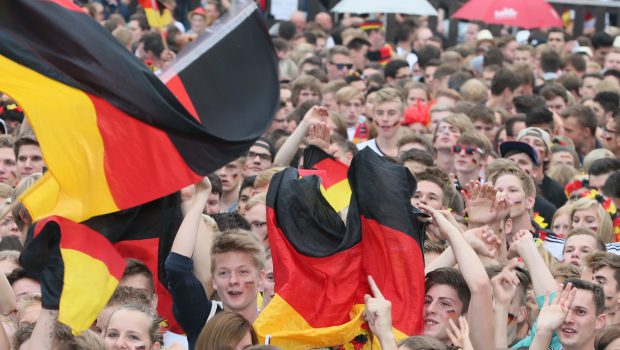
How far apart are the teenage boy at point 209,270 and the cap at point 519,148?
14.4 ft

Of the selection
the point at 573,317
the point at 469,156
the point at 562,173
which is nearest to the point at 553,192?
the point at 562,173

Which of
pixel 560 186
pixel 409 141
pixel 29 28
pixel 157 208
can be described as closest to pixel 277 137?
pixel 409 141

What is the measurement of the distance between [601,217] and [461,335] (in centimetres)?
371

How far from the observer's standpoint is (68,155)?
265 inches

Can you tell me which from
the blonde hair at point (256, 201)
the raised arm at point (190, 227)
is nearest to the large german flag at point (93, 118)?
the raised arm at point (190, 227)

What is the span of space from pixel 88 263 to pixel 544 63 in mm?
13734

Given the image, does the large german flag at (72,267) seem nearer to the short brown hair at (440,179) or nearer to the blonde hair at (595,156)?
the short brown hair at (440,179)

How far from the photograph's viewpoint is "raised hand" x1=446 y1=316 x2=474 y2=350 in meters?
6.71

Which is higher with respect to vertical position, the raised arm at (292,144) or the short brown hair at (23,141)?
the short brown hair at (23,141)

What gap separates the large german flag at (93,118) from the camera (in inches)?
267

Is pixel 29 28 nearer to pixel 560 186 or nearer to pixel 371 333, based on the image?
pixel 371 333

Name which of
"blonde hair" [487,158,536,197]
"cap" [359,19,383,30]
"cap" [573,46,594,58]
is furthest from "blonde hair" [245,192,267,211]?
"cap" [359,19,383,30]

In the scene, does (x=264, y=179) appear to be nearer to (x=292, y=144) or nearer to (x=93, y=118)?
(x=292, y=144)

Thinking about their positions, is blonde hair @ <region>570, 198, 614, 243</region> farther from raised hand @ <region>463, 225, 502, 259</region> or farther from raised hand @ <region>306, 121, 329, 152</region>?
raised hand @ <region>463, 225, 502, 259</region>
